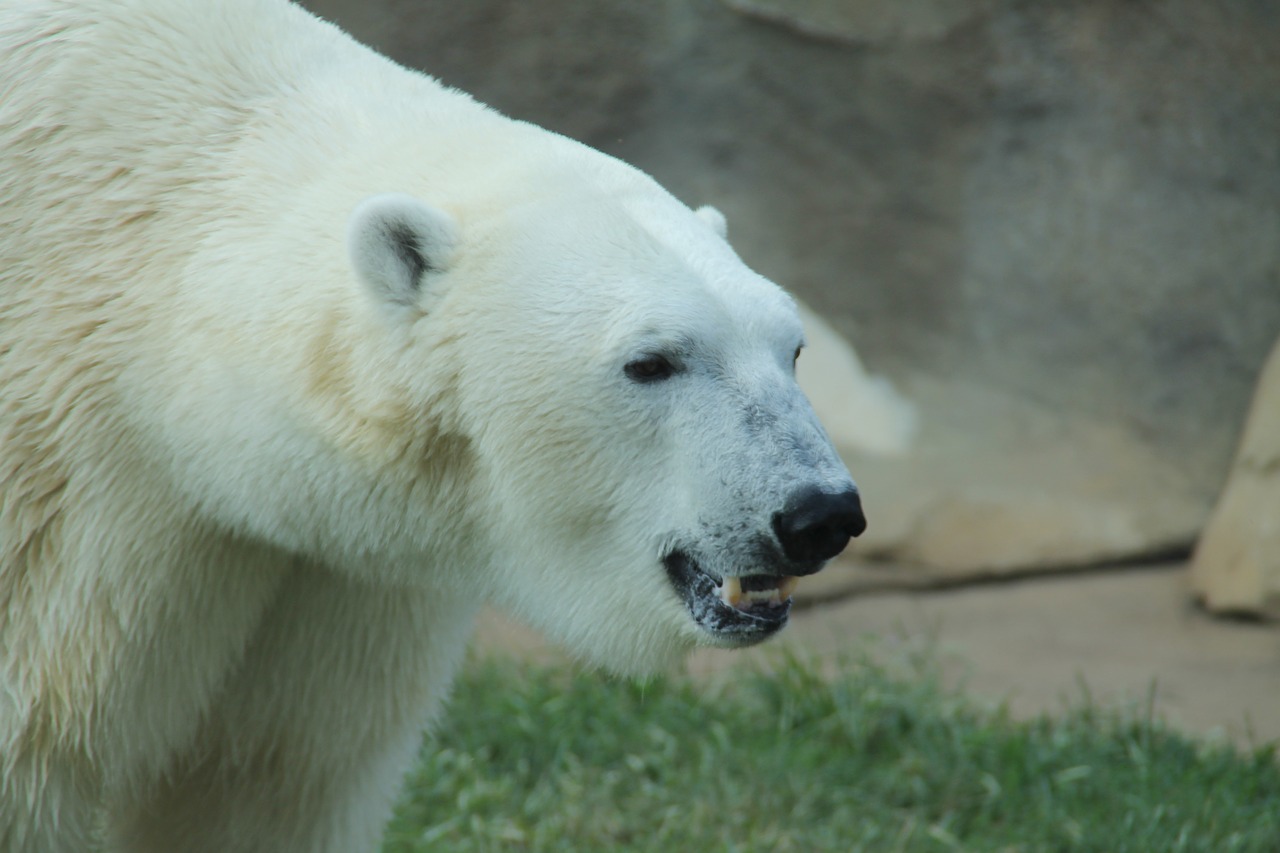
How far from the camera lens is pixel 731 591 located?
1932 millimetres

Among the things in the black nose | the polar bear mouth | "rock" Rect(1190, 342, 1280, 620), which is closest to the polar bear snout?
the black nose

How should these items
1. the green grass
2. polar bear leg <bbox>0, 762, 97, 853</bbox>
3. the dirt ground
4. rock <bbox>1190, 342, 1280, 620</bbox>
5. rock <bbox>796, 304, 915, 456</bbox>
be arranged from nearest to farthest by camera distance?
polar bear leg <bbox>0, 762, 97, 853</bbox> < the green grass < the dirt ground < rock <bbox>1190, 342, 1280, 620</bbox> < rock <bbox>796, 304, 915, 456</bbox>

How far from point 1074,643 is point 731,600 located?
10.7 feet

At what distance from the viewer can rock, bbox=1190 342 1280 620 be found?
4.85m

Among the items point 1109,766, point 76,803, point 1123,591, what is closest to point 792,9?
point 1123,591

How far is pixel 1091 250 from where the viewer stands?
5.52 m

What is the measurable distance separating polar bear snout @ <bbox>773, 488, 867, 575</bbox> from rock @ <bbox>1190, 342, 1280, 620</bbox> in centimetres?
354

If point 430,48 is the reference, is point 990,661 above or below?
below

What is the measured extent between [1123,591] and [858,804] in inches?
79.4

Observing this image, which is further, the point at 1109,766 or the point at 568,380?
the point at 1109,766

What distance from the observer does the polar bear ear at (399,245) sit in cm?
186

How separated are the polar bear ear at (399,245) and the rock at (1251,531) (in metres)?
3.82

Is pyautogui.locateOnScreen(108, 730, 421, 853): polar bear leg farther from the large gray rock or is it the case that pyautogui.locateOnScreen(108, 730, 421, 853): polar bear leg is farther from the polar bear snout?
the large gray rock

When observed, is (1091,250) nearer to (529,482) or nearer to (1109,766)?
(1109,766)
